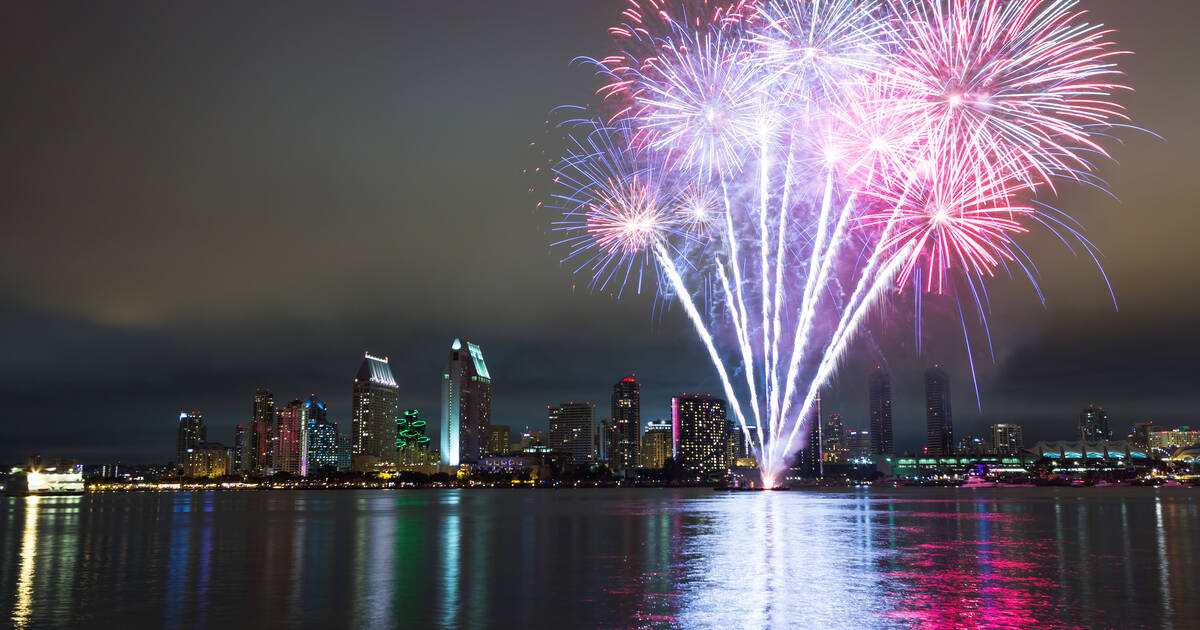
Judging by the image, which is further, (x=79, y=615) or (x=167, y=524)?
(x=167, y=524)

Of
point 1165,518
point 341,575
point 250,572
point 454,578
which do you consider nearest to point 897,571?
point 454,578

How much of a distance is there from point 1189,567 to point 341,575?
3113cm

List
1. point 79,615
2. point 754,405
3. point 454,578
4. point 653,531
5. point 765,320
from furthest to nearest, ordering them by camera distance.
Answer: point 754,405 → point 765,320 → point 653,531 → point 454,578 → point 79,615

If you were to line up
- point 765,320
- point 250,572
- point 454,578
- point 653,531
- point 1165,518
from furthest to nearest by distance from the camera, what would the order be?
point 1165,518, point 765,320, point 653,531, point 250,572, point 454,578

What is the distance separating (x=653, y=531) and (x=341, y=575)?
25662 millimetres

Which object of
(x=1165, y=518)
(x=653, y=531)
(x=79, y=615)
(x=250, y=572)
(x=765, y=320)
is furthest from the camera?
(x=1165, y=518)

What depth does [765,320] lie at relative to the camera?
61.5 meters

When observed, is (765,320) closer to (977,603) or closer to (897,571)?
(897,571)

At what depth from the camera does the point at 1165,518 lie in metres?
66.9

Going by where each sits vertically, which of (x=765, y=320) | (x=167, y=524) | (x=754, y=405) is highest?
(x=765, y=320)

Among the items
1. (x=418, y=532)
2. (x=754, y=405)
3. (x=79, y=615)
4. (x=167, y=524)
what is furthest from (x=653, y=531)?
(x=167, y=524)

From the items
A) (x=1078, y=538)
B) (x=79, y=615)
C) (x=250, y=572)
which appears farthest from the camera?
(x=1078, y=538)

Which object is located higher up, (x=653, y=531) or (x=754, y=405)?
(x=754, y=405)

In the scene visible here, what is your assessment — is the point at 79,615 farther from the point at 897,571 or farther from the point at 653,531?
the point at 653,531
